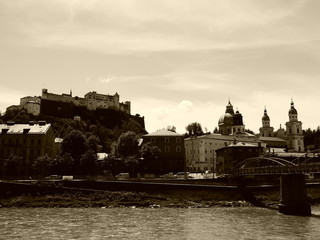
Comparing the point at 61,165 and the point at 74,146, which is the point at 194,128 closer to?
the point at 74,146

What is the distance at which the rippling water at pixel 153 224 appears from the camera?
32.0 metres

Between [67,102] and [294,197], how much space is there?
126 meters

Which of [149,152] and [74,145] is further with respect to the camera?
[149,152]

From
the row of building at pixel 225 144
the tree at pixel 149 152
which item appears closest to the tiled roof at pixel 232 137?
the row of building at pixel 225 144

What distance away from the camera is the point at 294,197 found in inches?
1843

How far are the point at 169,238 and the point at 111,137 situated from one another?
123552mm

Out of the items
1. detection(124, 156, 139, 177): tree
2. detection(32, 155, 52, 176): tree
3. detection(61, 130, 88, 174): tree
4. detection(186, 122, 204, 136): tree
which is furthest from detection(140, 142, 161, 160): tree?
detection(186, 122, 204, 136): tree

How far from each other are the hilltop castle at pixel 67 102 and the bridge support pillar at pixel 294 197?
117 m

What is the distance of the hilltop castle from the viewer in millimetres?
148500

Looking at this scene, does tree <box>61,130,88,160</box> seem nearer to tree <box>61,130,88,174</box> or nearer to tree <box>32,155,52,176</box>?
tree <box>61,130,88,174</box>

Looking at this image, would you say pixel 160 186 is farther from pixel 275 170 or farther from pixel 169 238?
pixel 169 238

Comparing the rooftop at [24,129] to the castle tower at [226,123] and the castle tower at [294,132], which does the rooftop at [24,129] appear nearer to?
the castle tower at [226,123]

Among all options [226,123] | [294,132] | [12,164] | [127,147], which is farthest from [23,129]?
[294,132]

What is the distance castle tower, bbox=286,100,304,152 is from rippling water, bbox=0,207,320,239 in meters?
111
